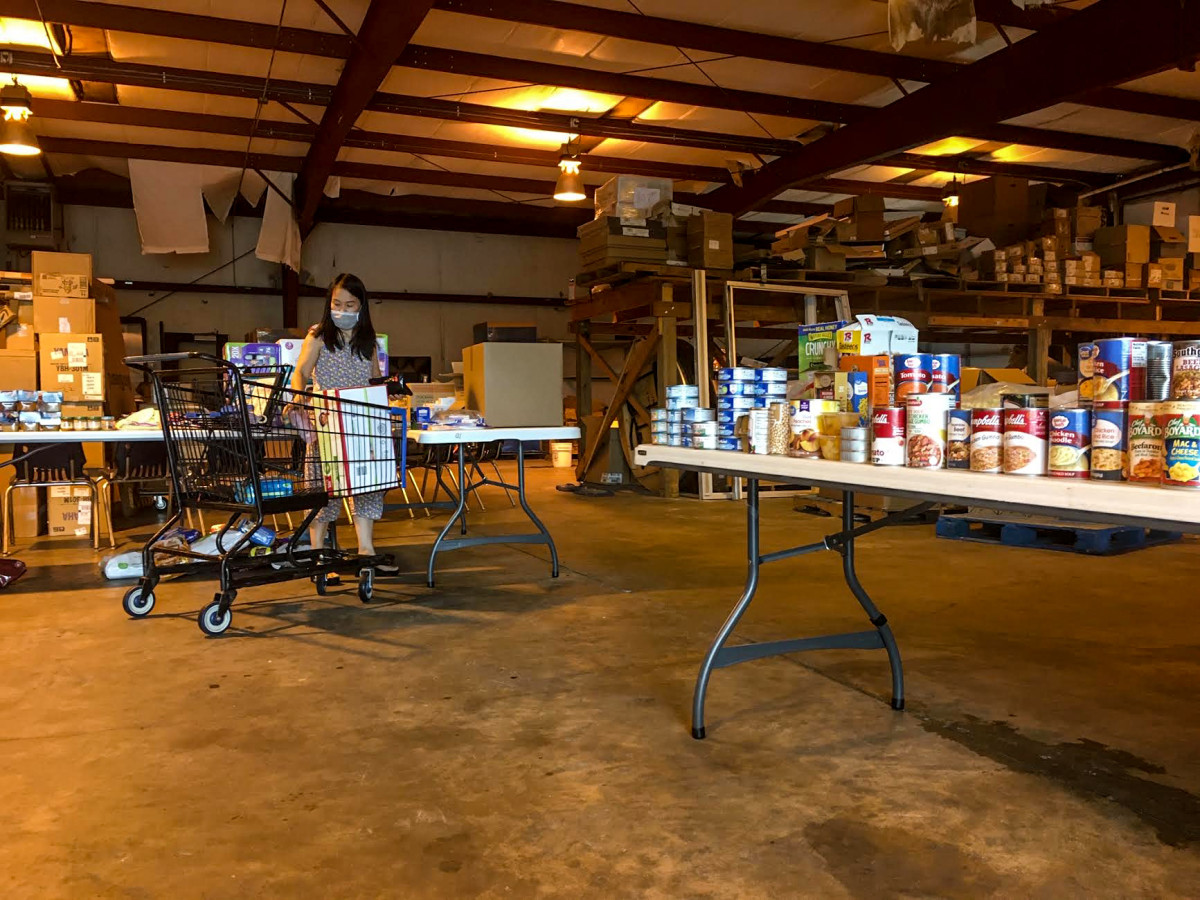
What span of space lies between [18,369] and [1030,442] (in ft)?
22.3

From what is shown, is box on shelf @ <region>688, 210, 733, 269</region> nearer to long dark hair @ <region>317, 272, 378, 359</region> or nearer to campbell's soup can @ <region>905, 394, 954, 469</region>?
long dark hair @ <region>317, 272, 378, 359</region>

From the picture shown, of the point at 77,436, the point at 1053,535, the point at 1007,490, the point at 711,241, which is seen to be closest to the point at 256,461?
the point at 77,436

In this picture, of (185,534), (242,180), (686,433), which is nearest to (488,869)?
(686,433)

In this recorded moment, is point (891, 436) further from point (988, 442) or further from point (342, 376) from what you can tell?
point (342, 376)

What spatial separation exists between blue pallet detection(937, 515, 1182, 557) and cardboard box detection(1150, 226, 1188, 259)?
522 centimetres

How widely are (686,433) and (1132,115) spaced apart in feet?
30.5

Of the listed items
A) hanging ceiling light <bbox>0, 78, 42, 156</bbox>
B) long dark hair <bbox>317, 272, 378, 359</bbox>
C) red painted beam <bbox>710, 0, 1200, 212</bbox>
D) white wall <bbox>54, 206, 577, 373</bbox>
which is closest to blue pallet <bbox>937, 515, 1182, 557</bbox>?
red painted beam <bbox>710, 0, 1200, 212</bbox>

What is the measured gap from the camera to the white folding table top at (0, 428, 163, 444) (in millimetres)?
4121

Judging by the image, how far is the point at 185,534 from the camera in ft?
15.0

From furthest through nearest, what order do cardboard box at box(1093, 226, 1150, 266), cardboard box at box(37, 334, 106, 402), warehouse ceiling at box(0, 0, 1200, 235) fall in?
cardboard box at box(1093, 226, 1150, 266) → warehouse ceiling at box(0, 0, 1200, 235) → cardboard box at box(37, 334, 106, 402)

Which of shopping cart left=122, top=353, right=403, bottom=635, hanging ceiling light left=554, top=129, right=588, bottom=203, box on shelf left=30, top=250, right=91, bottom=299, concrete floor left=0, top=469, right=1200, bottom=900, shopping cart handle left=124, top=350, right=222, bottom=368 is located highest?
hanging ceiling light left=554, top=129, right=588, bottom=203

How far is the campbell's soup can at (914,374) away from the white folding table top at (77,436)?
12.2 feet

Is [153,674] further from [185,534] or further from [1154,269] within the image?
[1154,269]

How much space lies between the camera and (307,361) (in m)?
4.25
